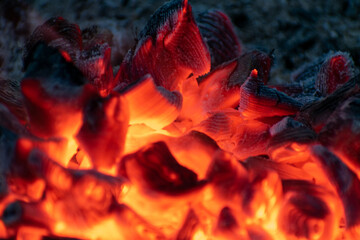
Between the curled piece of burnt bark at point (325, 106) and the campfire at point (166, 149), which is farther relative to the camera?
the curled piece of burnt bark at point (325, 106)

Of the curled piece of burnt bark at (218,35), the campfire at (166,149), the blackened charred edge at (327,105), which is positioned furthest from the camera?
the curled piece of burnt bark at (218,35)

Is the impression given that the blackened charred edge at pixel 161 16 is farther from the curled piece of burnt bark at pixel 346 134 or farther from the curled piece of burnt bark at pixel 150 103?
the curled piece of burnt bark at pixel 346 134

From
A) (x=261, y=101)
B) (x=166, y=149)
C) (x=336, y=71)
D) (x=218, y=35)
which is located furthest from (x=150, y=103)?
(x=336, y=71)

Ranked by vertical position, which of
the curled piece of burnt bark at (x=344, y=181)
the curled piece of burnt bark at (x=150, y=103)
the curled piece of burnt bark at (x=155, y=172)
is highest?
the curled piece of burnt bark at (x=150, y=103)

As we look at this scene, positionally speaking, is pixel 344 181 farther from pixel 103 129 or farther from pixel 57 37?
pixel 57 37

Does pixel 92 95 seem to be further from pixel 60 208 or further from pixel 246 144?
pixel 246 144

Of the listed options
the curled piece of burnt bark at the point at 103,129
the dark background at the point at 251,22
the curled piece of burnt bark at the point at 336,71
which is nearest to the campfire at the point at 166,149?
the curled piece of burnt bark at the point at 103,129
